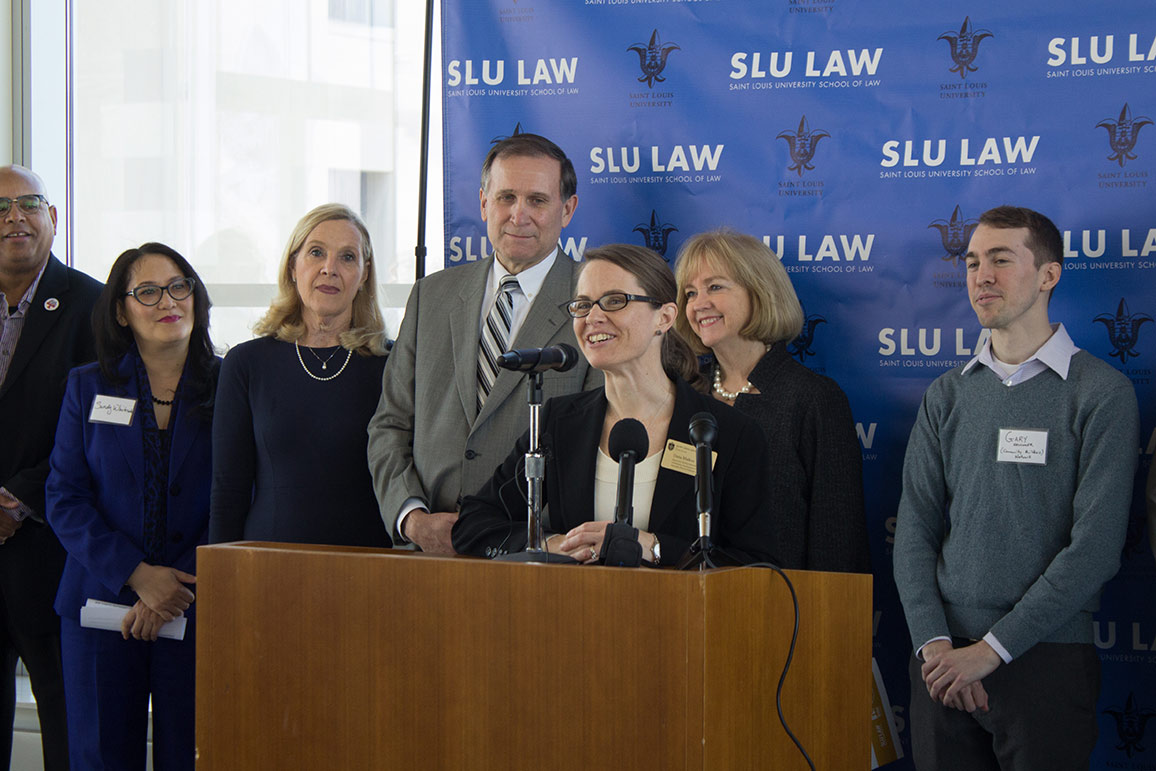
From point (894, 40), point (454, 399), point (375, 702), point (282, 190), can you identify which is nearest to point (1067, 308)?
point (894, 40)

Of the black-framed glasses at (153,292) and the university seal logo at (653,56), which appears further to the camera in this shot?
the university seal logo at (653,56)

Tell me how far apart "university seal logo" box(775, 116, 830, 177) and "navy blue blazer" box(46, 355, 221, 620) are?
2.10 m

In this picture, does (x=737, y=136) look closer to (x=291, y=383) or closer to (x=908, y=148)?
(x=908, y=148)

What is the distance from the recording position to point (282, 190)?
470 centimetres

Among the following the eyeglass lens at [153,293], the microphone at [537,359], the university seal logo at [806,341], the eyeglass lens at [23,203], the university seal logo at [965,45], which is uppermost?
the university seal logo at [965,45]

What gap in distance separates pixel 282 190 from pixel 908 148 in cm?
269

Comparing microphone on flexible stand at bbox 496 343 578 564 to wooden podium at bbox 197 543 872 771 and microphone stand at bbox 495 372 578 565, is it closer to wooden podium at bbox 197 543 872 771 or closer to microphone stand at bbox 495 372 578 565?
microphone stand at bbox 495 372 578 565

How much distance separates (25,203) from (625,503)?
2.98m

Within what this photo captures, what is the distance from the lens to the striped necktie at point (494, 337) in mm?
3064

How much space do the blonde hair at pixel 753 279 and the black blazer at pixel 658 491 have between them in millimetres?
832

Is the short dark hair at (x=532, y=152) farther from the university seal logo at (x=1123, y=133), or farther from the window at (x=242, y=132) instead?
the university seal logo at (x=1123, y=133)

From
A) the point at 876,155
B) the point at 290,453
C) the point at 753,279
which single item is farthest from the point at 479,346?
the point at 876,155

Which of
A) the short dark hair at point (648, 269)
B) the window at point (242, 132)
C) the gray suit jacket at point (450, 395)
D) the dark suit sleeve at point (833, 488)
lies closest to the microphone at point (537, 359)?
the short dark hair at point (648, 269)

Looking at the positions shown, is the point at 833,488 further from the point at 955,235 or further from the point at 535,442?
the point at 535,442
